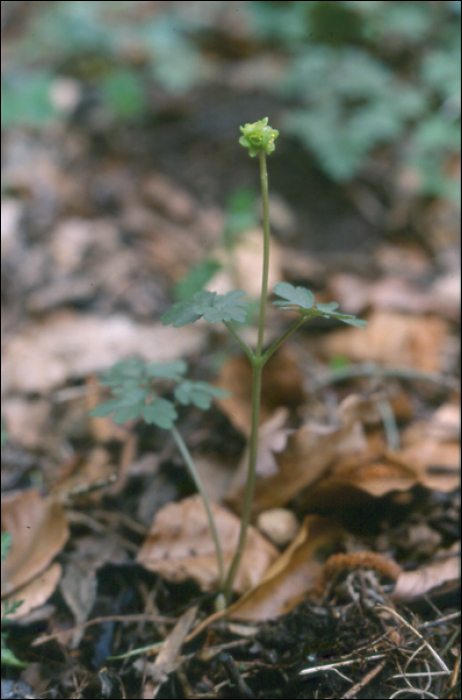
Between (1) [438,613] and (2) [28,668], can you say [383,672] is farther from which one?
(2) [28,668]

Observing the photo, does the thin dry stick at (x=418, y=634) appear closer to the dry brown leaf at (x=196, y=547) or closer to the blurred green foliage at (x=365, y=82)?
the dry brown leaf at (x=196, y=547)

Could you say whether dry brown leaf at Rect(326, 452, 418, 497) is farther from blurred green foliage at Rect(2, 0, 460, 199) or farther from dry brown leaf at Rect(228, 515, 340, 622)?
blurred green foliage at Rect(2, 0, 460, 199)

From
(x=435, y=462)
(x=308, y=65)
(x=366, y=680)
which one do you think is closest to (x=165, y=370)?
(x=366, y=680)

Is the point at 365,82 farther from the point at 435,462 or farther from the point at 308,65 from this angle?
the point at 435,462

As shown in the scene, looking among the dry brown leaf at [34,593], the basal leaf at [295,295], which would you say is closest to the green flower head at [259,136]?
the basal leaf at [295,295]

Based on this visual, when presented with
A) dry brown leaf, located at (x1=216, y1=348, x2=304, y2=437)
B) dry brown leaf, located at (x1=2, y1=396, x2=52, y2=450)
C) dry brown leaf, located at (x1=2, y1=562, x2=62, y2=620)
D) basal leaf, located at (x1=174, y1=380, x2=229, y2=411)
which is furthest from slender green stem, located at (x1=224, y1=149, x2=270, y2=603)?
dry brown leaf, located at (x1=2, y1=396, x2=52, y2=450)

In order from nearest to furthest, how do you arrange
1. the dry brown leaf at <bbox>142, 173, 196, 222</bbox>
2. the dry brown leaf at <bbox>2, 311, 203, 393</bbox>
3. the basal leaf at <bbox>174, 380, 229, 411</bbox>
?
the basal leaf at <bbox>174, 380, 229, 411</bbox> < the dry brown leaf at <bbox>2, 311, 203, 393</bbox> < the dry brown leaf at <bbox>142, 173, 196, 222</bbox>

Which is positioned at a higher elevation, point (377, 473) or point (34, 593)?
point (377, 473)
